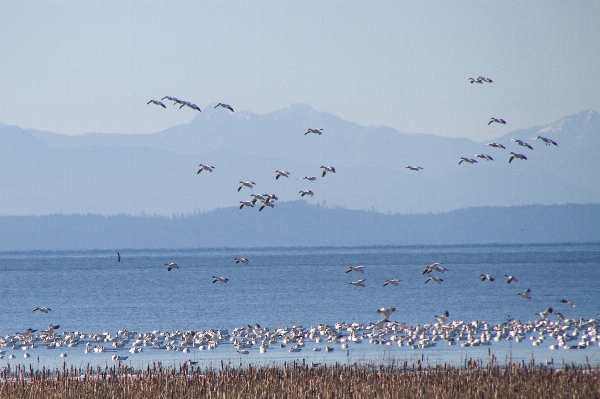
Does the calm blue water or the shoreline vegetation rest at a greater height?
the shoreline vegetation

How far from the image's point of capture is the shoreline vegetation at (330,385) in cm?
1867

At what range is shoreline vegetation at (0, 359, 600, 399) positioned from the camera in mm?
18672

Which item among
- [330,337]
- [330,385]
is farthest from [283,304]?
[330,385]

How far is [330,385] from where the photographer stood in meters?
20.0

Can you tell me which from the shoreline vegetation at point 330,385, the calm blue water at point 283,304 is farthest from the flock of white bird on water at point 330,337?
the shoreline vegetation at point 330,385

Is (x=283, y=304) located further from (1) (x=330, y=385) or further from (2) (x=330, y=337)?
(1) (x=330, y=385)

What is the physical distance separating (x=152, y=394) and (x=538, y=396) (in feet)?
27.2

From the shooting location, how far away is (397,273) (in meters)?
115

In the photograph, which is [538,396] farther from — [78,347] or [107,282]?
[107,282]

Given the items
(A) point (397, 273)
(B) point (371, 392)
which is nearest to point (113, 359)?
(B) point (371, 392)

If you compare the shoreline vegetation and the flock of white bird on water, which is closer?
the shoreline vegetation

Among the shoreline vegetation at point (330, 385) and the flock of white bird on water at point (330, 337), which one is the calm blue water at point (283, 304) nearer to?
the flock of white bird on water at point (330, 337)

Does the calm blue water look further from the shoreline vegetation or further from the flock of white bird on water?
the shoreline vegetation

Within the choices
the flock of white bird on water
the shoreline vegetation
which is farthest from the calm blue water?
the shoreline vegetation
